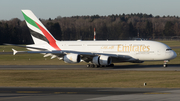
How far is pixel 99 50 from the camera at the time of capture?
4781cm

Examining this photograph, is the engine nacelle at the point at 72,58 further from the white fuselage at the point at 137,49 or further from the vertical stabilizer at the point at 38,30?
the vertical stabilizer at the point at 38,30

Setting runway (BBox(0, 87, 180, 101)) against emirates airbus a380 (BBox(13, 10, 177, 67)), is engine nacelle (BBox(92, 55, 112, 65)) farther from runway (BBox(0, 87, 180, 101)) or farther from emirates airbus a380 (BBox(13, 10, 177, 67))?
runway (BBox(0, 87, 180, 101))

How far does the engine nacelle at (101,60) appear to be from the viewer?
4453 cm

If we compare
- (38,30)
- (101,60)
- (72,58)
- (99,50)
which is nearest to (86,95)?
(101,60)

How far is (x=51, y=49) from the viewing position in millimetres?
50625

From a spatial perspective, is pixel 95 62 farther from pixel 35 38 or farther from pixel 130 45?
pixel 35 38

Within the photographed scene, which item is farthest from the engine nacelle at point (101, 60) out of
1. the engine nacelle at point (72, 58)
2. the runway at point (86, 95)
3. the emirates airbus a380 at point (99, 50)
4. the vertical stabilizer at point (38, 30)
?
the runway at point (86, 95)

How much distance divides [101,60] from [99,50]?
3.37 metres

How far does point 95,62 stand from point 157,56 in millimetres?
9794

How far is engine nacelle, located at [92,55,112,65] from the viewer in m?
44.5

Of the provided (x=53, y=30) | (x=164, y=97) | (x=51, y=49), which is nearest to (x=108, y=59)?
(x=51, y=49)

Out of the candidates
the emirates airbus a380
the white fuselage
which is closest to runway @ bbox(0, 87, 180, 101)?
the emirates airbus a380

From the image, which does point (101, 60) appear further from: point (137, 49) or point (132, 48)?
point (137, 49)

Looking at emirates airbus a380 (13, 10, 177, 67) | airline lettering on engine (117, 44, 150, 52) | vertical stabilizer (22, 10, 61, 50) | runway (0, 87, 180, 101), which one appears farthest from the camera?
vertical stabilizer (22, 10, 61, 50)
